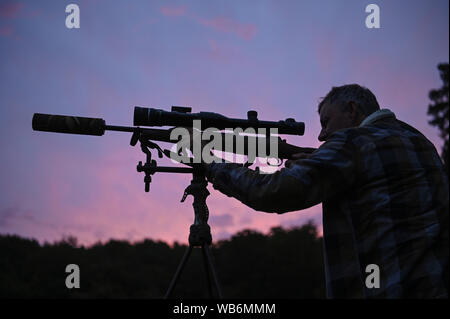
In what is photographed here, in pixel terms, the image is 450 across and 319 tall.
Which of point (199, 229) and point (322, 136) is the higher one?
point (322, 136)

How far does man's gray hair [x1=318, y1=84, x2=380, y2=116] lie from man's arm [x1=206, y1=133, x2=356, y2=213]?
2.23 feet

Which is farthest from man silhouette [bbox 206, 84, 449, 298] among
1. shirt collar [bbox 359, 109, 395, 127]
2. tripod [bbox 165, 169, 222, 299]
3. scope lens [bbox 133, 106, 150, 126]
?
scope lens [bbox 133, 106, 150, 126]

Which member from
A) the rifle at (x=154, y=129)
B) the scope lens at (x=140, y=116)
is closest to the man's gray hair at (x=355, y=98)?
the rifle at (x=154, y=129)

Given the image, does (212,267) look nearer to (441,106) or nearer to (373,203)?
(373,203)

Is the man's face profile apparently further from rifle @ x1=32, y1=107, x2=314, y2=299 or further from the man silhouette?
rifle @ x1=32, y1=107, x2=314, y2=299

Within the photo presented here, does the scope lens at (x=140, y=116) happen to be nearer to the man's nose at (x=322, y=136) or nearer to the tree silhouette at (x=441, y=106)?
the man's nose at (x=322, y=136)

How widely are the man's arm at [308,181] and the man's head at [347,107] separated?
643mm

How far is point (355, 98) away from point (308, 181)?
1058 millimetres

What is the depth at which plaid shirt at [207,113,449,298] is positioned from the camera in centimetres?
223

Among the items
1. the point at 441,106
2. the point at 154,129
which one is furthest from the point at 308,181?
the point at 441,106

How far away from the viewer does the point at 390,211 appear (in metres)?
2.30

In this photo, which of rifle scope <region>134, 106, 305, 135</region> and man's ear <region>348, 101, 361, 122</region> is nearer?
rifle scope <region>134, 106, 305, 135</region>

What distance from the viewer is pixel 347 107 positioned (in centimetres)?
313
